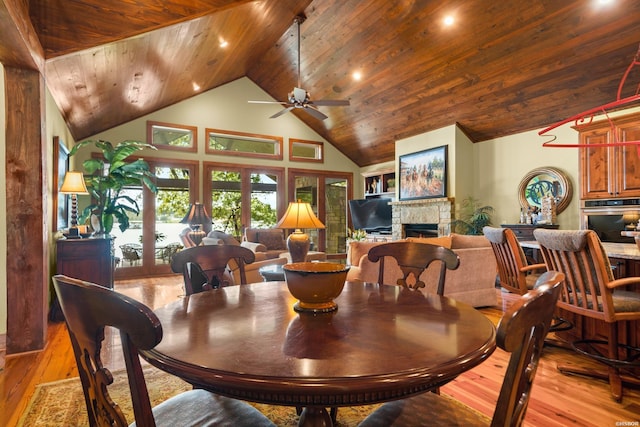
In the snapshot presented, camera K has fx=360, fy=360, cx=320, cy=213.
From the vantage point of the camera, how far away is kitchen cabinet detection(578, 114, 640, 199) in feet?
13.4

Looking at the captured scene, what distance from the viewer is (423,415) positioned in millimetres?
1106

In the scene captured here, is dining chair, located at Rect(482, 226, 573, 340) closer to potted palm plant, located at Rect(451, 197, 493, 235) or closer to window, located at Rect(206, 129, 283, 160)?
potted palm plant, located at Rect(451, 197, 493, 235)

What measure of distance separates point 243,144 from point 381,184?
11.0 feet

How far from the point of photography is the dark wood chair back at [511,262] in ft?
8.87

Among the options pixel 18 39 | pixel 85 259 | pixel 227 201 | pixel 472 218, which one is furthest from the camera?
pixel 227 201

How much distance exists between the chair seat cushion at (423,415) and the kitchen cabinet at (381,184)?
7348 millimetres

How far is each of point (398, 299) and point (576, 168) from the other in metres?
5.12

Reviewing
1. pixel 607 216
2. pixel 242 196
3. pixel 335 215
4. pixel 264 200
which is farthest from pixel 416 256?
pixel 335 215

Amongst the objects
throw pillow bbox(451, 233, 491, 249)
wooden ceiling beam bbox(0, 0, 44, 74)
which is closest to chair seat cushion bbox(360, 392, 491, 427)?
wooden ceiling beam bbox(0, 0, 44, 74)

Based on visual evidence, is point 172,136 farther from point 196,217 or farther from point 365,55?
point 365,55

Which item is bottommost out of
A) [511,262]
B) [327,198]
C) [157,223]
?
[511,262]

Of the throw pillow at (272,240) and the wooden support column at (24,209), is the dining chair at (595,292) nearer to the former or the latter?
the wooden support column at (24,209)

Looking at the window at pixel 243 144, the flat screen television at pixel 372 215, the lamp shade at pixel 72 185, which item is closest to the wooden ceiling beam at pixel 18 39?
the lamp shade at pixel 72 185

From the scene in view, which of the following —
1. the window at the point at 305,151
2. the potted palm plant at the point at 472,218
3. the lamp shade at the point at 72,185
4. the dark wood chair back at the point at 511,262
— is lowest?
the dark wood chair back at the point at 511,262
